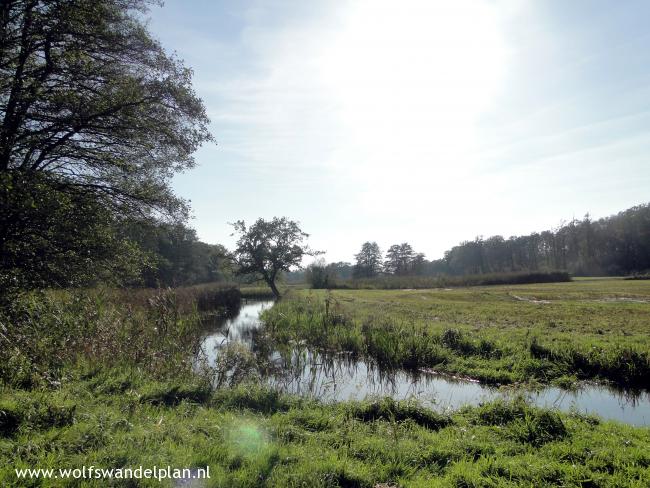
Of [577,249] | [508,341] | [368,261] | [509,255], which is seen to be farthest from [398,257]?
[508,341]

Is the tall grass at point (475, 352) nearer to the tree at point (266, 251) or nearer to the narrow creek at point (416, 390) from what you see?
the narrow creek at point (416, 390)

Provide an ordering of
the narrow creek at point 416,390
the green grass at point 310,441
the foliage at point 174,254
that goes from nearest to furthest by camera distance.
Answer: the green grass at point 310,441, the narrow creek at point 416,390, the foliage at point 174,254

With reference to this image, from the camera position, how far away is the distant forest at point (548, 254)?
216 feet

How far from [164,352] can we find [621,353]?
482 inches

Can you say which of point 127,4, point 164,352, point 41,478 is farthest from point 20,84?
point 41,478

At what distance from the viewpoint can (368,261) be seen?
309ft

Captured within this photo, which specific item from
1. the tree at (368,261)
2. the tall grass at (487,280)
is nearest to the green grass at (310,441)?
the tall grass at (487,280)

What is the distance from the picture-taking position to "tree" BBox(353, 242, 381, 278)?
93000 mm

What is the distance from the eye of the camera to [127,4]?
1106cm

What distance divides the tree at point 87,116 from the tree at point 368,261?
81.8m

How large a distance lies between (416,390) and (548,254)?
88.3m

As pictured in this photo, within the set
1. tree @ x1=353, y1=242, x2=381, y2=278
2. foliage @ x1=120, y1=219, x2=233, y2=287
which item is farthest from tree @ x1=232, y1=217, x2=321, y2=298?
tree @ x1=353, y1=242, x2=381, y2=278

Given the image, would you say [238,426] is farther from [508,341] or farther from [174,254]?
[174,254]

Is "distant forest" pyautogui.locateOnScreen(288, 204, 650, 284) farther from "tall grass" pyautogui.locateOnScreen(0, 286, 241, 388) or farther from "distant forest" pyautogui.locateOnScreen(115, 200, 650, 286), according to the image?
"tall grass" pyautogui.locateOnScreen(0, 286, 241, 388)
